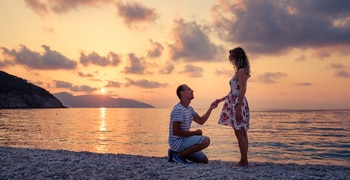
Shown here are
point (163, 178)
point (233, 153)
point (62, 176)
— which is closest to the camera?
point (163, 178)

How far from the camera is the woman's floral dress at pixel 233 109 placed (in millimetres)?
9164

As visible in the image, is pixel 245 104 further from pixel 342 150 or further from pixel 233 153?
pixel 342 150

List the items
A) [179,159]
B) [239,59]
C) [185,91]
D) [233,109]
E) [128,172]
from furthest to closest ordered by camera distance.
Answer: [179,159] < [185,91] < [233,109] < [239,59] < [128,172]

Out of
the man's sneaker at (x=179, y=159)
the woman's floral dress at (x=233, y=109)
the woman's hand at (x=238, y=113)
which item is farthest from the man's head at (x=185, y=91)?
the man's sneaker at (x=179, y=159)

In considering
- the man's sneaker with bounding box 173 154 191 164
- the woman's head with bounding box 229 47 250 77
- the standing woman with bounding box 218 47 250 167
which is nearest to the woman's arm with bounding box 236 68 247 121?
the standing woman with bounding box 218 47 250 167

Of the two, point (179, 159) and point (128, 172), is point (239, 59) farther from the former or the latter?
point (128, 172)

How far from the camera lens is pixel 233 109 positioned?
9242 mm

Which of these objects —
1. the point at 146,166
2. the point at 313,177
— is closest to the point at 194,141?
the point at 146,166

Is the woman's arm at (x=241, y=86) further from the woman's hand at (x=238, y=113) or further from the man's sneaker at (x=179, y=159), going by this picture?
the man's sneaker at (x=179, y=159)

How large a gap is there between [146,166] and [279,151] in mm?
14917

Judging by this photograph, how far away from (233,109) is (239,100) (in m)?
0.42

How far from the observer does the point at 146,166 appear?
363 inches

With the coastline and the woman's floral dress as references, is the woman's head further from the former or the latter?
the coastline

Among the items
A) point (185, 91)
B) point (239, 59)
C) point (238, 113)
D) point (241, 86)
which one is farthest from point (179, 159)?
point (239, 59)
